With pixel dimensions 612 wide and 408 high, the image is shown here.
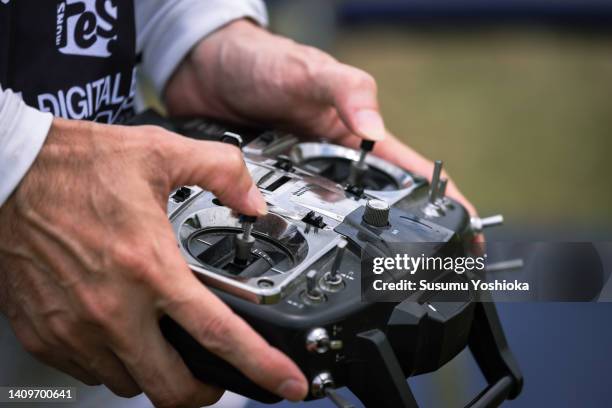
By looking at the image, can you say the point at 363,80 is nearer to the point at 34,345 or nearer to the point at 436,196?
the point at 436,196

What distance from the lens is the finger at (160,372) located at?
3.16 feet

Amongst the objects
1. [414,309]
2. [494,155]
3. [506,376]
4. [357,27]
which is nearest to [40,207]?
[414,309]

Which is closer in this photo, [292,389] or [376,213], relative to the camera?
[292,389]

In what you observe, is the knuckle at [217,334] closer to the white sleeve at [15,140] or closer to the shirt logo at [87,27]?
the white sleeve at [15,140]

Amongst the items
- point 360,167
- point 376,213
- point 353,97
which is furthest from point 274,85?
point 376,213

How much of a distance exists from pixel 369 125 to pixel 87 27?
1.55 ft

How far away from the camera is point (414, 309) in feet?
3.23

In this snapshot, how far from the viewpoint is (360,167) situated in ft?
4.26

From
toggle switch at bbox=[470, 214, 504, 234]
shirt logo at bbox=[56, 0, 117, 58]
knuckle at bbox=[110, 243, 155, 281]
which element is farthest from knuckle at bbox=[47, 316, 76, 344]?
toggle switch at bbox=[470, 214, 504, 234]

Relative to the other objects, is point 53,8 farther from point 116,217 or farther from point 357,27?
point 357,27

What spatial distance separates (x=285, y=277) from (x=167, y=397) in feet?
0.74

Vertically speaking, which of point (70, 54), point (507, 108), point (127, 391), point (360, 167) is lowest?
point (507, 108)

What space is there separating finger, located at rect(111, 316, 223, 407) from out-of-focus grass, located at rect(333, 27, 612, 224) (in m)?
2.18

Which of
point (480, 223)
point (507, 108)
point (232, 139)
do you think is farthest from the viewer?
point (507, 108)
